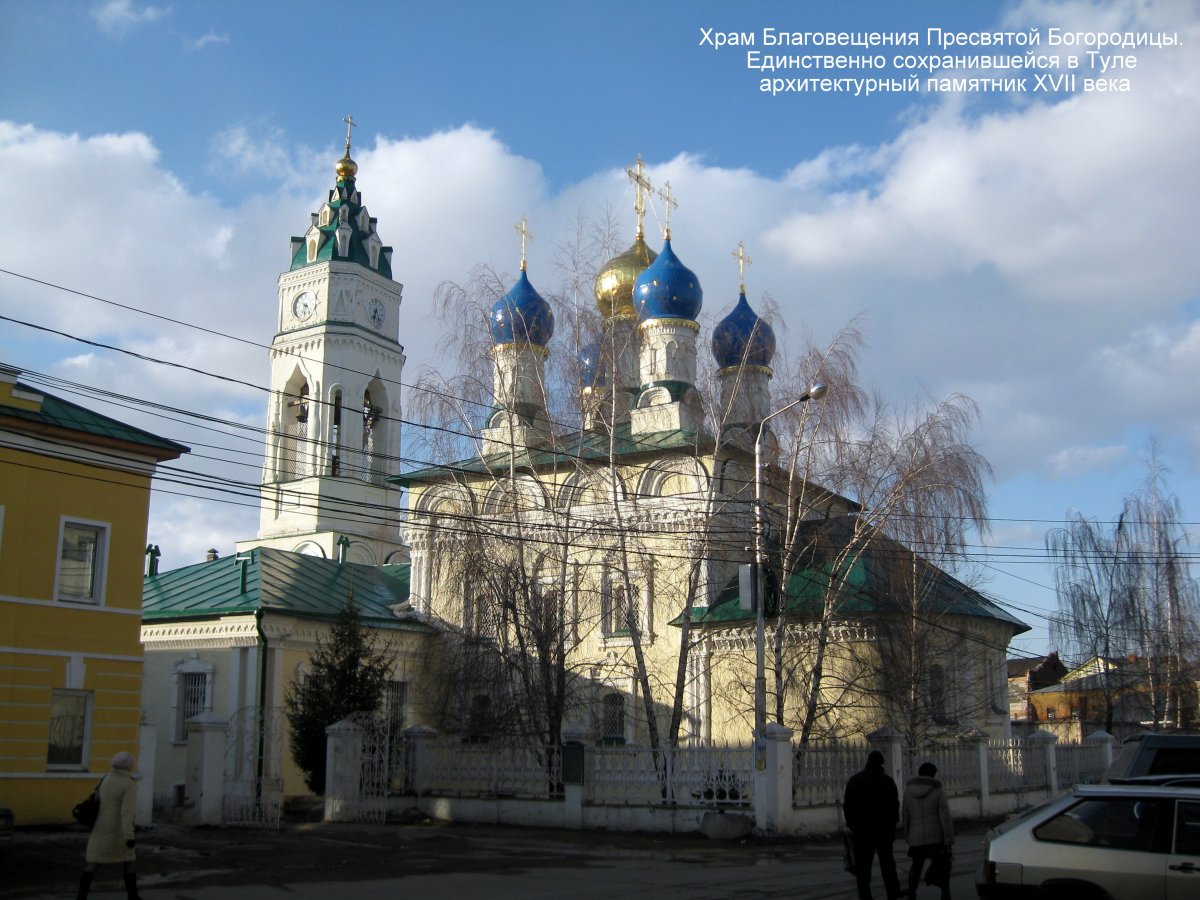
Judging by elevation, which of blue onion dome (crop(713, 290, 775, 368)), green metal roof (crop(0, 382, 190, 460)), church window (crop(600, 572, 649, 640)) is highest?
blue onion dome (crop(713, 290, 775, 368))

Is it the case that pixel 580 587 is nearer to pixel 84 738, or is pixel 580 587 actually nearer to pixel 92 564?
pixel 92 564

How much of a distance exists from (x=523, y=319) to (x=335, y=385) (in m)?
17.2

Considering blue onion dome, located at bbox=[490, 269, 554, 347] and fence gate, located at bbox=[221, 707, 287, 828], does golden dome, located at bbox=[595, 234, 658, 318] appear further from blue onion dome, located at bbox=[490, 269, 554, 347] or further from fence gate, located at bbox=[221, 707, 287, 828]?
fence gate, located at bbox=[221, 707, 287, 828]

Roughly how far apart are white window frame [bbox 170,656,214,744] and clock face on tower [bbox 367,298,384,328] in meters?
19.3

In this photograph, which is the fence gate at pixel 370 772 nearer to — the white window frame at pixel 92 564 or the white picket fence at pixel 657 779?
the white picket fence at pixel 657 779

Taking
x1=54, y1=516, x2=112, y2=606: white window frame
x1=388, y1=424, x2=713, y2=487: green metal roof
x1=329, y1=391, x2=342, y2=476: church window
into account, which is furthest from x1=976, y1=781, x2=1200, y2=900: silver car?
x1=329, y1=391, x2=342, y2=476: church window

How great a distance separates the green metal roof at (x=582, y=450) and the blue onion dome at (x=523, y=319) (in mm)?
2461

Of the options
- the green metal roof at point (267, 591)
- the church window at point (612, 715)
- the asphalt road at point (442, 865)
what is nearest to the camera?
the asphalt road at point (442, 865)

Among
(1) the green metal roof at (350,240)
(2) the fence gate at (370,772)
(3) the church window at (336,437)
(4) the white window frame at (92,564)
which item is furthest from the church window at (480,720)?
Result: (1) the green metal roof at (350,240)

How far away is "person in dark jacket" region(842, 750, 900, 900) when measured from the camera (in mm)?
10906

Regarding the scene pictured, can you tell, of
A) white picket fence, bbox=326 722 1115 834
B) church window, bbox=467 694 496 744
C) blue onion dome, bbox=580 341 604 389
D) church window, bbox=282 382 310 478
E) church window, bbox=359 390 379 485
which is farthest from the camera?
church window, bbox=282 382 310 478

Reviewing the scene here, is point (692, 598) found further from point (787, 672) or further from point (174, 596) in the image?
point (174, 596)

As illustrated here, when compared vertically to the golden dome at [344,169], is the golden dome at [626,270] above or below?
below

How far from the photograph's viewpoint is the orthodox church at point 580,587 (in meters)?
23.5
